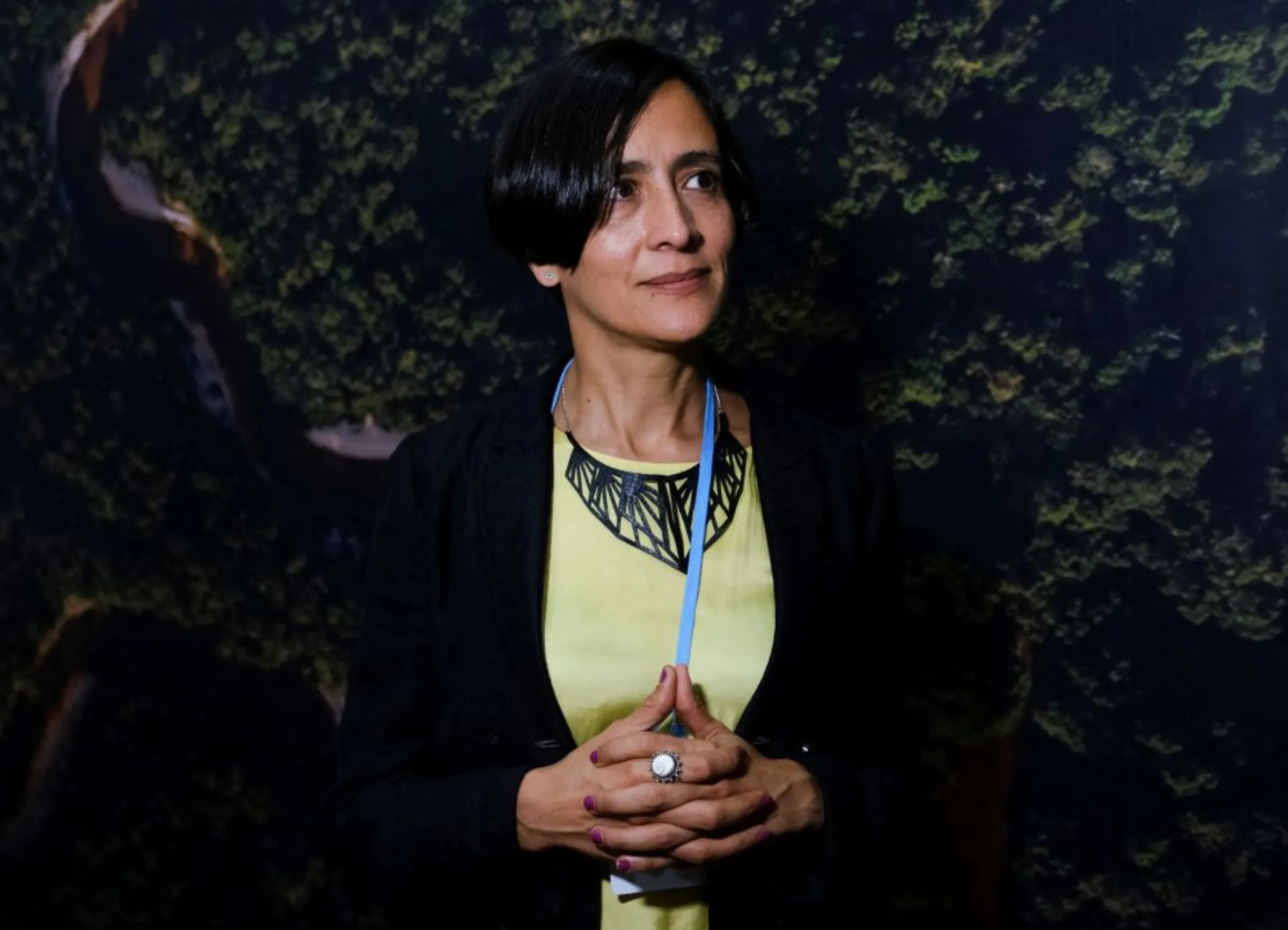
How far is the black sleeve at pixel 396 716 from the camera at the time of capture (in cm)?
142

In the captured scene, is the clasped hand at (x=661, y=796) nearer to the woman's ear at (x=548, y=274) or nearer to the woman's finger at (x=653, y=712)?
the woman's finger at (x=653, y=712)

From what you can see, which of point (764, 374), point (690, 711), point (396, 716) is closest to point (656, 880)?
point (690, 711)

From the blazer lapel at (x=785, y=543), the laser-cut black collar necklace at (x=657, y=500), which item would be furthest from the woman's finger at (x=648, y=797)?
the laser-cut black collar necklace at (x=657, y=500)

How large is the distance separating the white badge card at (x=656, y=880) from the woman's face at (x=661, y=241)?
1.67 feet

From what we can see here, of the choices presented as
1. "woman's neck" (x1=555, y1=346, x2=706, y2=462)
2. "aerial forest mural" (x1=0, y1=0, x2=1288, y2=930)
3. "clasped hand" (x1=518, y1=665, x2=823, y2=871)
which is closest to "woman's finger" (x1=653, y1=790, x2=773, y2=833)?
"clasped hand" (x1=518, y1=665, x2=823, y2=871)

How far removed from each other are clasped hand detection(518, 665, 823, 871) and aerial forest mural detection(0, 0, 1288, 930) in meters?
0.90

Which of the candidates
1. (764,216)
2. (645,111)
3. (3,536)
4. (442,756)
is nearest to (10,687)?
(3,536)

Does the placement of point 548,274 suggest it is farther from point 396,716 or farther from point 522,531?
point 396,716

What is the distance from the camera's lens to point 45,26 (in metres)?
2.33

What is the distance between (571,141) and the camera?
55.3 inches

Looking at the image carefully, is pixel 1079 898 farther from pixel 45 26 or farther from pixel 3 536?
pixel 45 26

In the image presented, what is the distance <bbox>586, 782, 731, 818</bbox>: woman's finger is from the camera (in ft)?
4.25

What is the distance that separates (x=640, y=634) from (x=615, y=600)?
42 mm

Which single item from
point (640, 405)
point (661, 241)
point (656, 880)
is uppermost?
point (661, 241)
